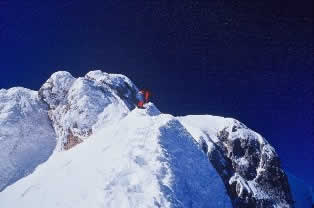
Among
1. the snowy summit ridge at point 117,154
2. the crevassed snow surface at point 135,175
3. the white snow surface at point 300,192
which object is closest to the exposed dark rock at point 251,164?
the snowy summit ridge at point 117,154

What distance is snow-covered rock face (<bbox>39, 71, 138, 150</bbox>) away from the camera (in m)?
44.1

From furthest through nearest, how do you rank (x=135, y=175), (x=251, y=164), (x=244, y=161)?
(x=244, y=161), (x=251, y=164), (x=135, y=175)

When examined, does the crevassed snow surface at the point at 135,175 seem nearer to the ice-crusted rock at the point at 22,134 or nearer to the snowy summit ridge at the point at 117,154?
the snowy summit ridge at the point at 117,154

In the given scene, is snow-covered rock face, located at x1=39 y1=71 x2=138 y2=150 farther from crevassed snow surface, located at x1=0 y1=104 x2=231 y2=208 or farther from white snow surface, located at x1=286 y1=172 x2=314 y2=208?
white snow surface, located at x1=286 y1=172 x2=314 y2=208

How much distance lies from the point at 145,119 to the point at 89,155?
377 centimetres

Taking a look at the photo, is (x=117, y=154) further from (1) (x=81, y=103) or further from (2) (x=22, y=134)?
(2) (x=22, y=134)

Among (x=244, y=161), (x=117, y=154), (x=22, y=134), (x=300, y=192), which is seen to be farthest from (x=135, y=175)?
(x=300, y=192)

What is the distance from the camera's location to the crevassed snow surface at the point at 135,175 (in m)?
12.5

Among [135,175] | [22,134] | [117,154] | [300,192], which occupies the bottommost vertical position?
[300,192]

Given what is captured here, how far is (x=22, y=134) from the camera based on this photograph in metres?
45.9

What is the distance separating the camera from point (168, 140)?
53.8 ft

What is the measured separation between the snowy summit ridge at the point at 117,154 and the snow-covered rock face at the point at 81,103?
0.53ft

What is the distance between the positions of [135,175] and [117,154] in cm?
193

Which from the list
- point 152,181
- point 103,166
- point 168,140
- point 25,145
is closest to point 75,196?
point 103,166
